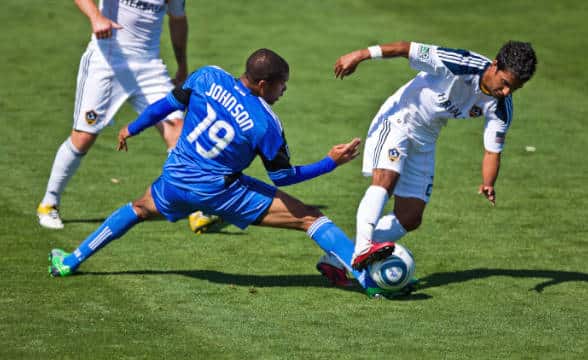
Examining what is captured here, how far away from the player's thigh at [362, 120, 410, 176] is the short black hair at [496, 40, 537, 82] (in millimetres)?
1004

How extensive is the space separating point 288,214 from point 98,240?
1.51m

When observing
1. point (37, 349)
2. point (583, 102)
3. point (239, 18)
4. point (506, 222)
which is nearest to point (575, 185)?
point (506, 222)

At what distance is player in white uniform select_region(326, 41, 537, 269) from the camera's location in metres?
7.89

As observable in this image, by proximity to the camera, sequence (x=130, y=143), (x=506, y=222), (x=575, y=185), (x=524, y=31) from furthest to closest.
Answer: (x=524, y=31) → (x=130, y=143) → (x=575, y=185) → (x=506, y=222)

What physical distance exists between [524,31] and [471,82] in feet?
33.0

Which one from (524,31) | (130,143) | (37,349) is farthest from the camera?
(524,31)

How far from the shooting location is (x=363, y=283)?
802 cm

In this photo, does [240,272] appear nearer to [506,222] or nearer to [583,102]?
[506,222]

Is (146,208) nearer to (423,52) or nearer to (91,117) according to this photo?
(91,117)

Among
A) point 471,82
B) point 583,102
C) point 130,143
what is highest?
point 471,82

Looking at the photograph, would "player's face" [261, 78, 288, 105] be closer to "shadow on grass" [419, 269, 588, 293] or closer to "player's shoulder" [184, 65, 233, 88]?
"player's shoulder" [184, 65, 233, 88]

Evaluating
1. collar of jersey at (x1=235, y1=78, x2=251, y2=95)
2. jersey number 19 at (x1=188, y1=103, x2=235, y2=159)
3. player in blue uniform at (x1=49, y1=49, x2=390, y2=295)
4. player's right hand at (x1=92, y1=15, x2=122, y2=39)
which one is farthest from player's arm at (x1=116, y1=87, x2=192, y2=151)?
player's right hand at (x1=92, y1=15, x2=122, y2=39)

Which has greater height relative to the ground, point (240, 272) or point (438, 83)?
point (438, 83)

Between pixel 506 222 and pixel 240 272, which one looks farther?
pixel 506 222
